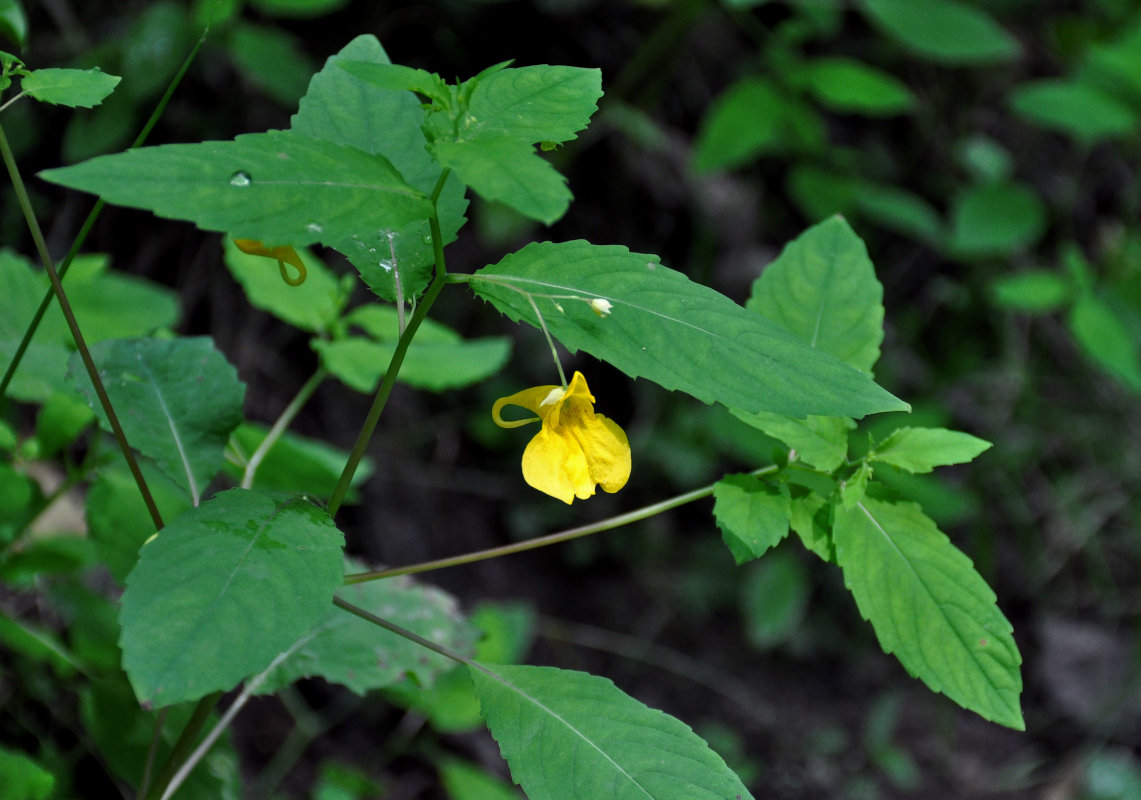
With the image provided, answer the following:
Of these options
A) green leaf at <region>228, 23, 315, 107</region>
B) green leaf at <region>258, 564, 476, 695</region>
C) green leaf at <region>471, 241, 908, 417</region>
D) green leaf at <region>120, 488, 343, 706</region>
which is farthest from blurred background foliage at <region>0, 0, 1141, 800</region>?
green leaf at <region>471, 241, 908, 417</region>

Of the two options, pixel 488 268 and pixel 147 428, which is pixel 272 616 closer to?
pixel 488 268

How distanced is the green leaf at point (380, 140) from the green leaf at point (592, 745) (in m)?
0.54

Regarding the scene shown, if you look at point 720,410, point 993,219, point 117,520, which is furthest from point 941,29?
point 117,520

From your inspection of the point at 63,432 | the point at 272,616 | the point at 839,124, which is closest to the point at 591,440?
the point at 272,616

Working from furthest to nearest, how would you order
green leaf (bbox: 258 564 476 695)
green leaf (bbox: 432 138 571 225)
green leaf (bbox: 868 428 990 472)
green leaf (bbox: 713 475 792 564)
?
green leaf (bbox: 258 564 476 695) → green leaf (bbox: 868 428 990 472) → green leaf (bbox: 713 475 792 564) → green leaf (bbox: 432 138 571 225)

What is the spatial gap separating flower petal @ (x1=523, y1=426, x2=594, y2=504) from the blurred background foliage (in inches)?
63.1

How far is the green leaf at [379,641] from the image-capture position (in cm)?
138

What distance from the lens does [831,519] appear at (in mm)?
1113

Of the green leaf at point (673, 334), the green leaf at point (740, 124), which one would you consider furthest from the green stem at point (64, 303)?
the green leaf at point (740, 124)

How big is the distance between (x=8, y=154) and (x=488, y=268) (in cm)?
59

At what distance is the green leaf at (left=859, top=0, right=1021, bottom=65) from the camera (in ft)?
10.7

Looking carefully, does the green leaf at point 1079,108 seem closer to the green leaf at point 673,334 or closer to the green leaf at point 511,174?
the green leaf at point 673,334

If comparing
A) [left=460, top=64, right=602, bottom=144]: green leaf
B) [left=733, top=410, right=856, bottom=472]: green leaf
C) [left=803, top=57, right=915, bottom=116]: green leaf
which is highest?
[left=460, top=64, right=602, bottom=144]: green leaf

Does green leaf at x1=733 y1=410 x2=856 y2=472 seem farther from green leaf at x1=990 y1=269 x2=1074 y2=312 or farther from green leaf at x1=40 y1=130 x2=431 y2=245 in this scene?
green leaf at x1=990 y1=269 x2=1074 y2=312
